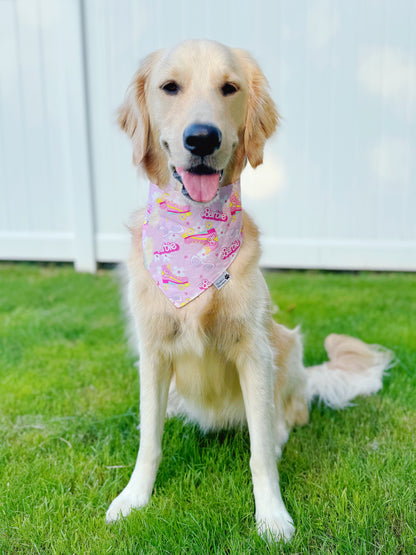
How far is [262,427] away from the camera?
68.6 inches

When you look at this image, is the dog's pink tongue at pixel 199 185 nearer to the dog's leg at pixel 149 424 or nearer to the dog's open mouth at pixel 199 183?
the dog's open mouth at pixel 199 183

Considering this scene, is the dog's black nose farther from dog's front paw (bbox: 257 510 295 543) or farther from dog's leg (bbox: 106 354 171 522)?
dog's front paw (bbox: 257 510 295 543)

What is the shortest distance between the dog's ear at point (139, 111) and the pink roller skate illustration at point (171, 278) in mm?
377

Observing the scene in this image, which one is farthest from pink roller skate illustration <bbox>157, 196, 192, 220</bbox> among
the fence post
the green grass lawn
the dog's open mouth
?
the fence post

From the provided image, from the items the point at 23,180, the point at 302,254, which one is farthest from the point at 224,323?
the point at 23,180

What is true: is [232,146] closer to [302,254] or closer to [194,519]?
[194,519]

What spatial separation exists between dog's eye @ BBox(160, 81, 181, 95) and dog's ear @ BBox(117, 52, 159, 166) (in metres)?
0.14

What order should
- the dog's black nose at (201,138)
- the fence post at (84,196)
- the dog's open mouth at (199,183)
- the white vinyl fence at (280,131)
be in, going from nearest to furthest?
the dog's black nose at (201,138), the dog's open mouth at (199,183), the white vinyl fence at (280,131), the fence post at (84,196)

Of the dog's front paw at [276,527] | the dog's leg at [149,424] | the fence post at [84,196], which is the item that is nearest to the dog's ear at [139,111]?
the dog's leg at [149,424]

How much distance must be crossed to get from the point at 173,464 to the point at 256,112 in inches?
51.7

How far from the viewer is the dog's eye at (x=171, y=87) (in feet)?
5.50

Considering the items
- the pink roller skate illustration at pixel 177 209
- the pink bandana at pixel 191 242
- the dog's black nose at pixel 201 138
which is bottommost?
the pink bandana at pixel 191 242

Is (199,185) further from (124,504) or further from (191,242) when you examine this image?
(124,504)

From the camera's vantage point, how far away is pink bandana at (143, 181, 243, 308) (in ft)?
5.67
